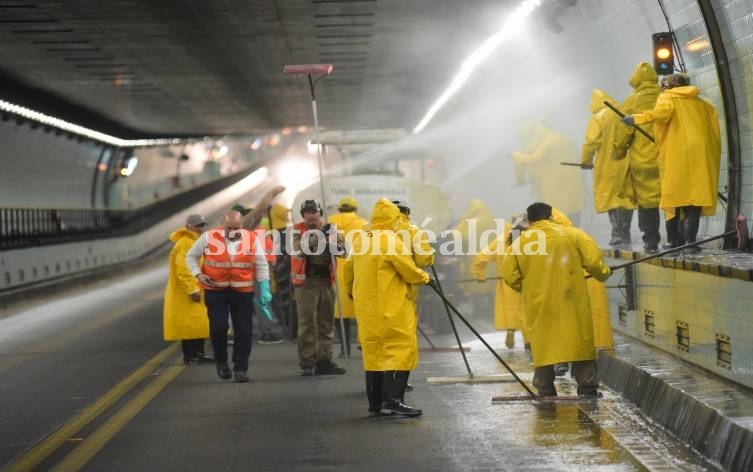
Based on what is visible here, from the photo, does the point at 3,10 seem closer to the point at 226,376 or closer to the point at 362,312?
the point at 226,376

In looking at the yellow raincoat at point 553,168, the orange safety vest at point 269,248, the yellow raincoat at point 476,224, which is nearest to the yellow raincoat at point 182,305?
the orange safety vest at point 269,248

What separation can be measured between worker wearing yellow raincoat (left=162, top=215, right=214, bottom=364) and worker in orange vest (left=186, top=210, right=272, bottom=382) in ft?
5.03

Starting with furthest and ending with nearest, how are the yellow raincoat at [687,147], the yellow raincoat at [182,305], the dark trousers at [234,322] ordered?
the yellow raincoat at [182,305]
the dark trousers at [234,322]
the yellow raincoat at [687,147]

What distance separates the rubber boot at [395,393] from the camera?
1117 centimetres

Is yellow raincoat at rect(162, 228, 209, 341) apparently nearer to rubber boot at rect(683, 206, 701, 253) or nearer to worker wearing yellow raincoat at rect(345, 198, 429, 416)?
worker wearing yellow raincoat at rect(345, 198, 429, 416)

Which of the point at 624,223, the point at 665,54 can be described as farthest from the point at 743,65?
the point at 624,223

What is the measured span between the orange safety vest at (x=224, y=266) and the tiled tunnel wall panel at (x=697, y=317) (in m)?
3.83

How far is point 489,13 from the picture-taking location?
66.5ft

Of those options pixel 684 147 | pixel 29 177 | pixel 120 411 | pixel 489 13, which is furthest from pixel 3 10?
pixel 29 177

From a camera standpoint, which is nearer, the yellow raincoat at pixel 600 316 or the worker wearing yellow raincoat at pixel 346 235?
the yellow raincoat at pixel 600 316

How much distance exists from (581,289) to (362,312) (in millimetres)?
1801

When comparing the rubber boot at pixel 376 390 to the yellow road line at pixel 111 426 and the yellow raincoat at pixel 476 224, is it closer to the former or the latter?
the yellow road line at pixel 111 426

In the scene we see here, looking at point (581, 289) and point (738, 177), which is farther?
point (738, 177)

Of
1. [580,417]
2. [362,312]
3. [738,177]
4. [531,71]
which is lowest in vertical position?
[580,417]
